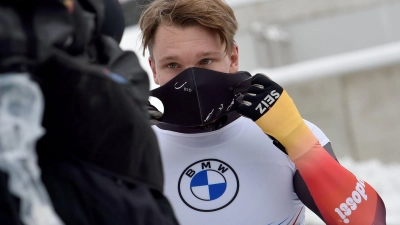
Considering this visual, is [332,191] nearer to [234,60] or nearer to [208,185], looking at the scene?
[208,185]

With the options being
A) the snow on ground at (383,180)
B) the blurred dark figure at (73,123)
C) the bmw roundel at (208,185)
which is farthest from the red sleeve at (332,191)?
the snow on ground at (383,180)

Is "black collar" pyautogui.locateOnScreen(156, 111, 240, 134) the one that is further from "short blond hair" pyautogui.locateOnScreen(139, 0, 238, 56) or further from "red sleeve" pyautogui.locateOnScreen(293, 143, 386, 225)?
"red sleeve" pyautogui.locateOnScreen(293, 143, 386, 225)

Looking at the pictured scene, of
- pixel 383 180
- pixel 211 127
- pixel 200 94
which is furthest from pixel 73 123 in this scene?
pixel 383 180

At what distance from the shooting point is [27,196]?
100cm

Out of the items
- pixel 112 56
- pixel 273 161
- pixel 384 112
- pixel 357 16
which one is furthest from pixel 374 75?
pixel 112 56

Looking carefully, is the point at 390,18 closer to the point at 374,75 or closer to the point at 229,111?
the point at 374,75

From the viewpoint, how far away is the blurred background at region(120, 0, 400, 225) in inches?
275

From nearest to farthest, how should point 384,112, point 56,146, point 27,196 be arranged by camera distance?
point 27,196 → point 56,146 → point 384,112

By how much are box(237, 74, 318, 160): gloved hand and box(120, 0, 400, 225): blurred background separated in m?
3.33

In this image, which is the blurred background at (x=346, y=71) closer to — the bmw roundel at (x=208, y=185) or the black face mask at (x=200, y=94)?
the bmw roundel at (x=208, y=185)

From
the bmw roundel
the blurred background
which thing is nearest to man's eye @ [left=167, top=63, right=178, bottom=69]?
the bmw roundel

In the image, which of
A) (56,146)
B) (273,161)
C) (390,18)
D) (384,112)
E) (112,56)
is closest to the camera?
(56,146)

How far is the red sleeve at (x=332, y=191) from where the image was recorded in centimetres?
227

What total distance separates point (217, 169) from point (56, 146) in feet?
4.47
